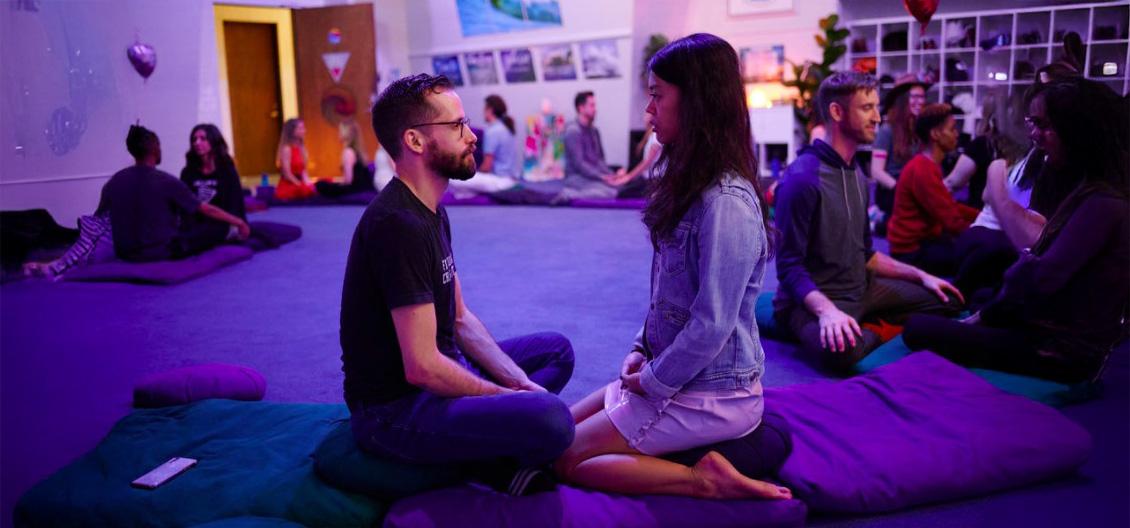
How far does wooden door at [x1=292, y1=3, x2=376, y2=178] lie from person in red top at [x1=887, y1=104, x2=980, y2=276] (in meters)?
8.00

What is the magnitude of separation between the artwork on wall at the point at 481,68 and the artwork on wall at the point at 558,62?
822mm

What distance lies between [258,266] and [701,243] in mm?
5111

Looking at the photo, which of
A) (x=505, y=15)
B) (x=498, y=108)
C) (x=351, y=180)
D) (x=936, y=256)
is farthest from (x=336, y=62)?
(x=936, y=256)

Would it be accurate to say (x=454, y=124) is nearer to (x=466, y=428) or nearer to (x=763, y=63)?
(x=466, y=428)

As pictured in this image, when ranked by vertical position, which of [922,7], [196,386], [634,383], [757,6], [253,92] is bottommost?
[196,386]

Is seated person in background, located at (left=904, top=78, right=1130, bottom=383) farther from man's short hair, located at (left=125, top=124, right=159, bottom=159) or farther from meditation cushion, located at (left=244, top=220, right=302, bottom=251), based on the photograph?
meditation cushion, located at (left=244, top=220, right=302, bottom=251)

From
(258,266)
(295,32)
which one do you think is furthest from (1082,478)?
(295,32)

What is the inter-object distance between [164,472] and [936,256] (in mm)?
3998

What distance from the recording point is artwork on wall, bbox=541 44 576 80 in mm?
11445

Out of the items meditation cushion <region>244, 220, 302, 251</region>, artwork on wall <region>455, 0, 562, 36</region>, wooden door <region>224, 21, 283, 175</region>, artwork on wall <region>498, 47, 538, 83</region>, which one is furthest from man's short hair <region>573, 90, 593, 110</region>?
wooden door <region>224, 21, 283, 175</region>

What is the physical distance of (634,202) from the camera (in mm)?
9211

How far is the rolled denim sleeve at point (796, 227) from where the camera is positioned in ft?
12.0

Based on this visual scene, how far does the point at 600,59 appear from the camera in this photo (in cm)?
1116

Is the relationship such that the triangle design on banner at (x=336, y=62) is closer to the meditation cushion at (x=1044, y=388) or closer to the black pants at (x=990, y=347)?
the black pants at (x=990, y=347)
